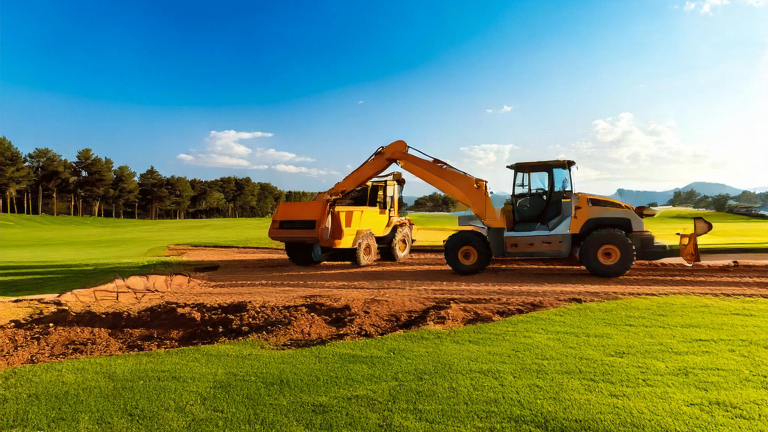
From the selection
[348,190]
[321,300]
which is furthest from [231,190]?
[321,300]

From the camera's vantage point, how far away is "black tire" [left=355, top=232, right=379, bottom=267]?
1255 cm

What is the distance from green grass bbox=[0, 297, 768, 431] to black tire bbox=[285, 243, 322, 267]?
839 cm

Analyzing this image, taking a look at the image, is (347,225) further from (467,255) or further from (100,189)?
(100,189)

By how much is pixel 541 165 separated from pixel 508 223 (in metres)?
1.67

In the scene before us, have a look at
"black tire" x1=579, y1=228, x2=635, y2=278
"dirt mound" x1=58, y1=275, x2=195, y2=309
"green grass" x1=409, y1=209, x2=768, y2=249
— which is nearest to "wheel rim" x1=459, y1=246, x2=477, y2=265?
"black tire" x1=579, y1=228, x2=635, y2=278

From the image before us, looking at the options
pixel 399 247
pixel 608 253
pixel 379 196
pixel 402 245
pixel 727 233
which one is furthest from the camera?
pixel 727 233

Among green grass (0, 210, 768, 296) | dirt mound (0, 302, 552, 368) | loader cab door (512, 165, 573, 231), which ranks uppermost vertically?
loader cab door (512, 165, 573, 231)

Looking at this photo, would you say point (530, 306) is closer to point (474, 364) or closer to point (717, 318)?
point (717, 318)

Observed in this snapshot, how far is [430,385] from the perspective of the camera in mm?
3568

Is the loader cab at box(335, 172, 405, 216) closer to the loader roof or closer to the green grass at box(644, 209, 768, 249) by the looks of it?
the loader roof

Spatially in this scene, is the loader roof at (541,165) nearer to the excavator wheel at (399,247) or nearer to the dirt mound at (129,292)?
the excavator wheel at (399,247)

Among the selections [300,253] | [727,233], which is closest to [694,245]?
[300,253]

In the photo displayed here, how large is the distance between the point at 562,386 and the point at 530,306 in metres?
3.47

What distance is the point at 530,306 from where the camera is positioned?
22.5ft
